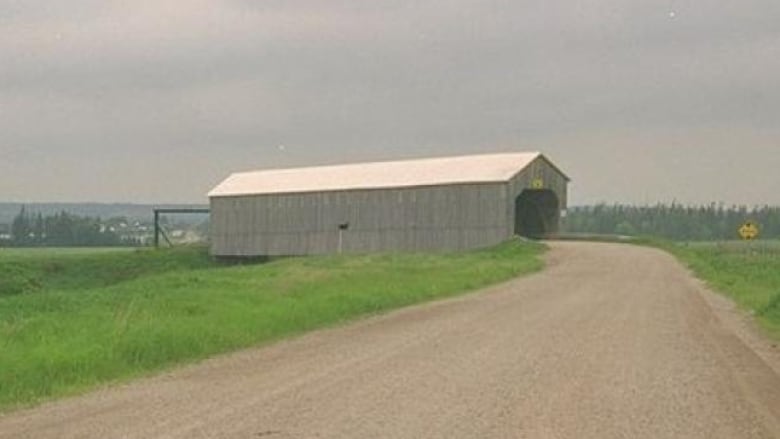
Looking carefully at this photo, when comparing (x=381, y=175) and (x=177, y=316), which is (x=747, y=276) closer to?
(x=177, y=316)

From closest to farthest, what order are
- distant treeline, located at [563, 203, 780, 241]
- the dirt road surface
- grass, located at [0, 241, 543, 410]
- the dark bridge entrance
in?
the dirt road surface, grass, located at [0, 241, 543, 410], the dark bridge entrance, distant treeline, located at [563, 203, 780, 241]

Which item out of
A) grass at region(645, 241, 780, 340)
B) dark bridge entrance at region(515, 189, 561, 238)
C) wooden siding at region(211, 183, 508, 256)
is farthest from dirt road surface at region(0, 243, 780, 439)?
dark bridge entrance at region(515, 189, 561, 238)

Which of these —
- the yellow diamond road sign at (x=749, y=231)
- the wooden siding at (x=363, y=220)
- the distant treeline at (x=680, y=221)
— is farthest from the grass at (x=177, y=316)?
the distant treeline at (x=680, y=221)

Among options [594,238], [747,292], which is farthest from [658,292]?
[594,238]

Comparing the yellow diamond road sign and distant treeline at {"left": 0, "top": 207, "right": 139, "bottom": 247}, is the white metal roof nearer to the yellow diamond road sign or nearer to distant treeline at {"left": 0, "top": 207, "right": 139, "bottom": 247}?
Answer: the yellow diamond road sign

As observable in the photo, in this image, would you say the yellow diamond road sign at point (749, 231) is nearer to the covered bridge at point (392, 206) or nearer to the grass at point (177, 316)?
the grass at point (177, 316)

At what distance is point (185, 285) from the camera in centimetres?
3212

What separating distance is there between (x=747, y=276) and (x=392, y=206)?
3095 cm

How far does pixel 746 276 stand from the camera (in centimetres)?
4066

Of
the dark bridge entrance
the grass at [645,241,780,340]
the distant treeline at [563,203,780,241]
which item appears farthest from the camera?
the distant treeline at [563,203,780,241]

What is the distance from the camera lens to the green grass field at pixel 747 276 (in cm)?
2545

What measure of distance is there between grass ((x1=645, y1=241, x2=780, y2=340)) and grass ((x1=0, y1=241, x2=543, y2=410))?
704 centimetres

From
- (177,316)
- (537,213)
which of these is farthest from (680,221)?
(177,316)

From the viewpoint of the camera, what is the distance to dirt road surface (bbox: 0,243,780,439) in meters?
10.4
